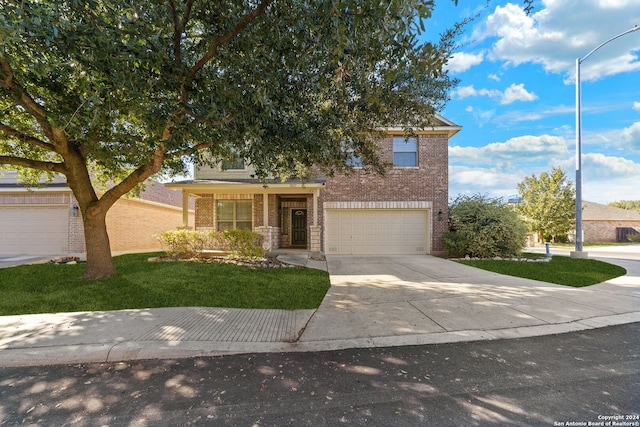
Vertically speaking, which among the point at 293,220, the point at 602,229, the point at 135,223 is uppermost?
the point at 293,220

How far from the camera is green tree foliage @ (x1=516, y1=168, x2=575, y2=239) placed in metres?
24.2

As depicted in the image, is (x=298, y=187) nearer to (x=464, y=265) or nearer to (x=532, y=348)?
(x=464, y=265)

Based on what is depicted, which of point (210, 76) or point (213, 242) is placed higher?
point (210, 76)

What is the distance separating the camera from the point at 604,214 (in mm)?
31281

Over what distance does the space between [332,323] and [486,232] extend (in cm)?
929

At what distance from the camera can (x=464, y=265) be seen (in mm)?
9922

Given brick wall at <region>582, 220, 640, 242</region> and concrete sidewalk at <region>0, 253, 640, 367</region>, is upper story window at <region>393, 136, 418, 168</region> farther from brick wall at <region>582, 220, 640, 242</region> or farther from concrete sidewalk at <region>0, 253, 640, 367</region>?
brick wall at <region>582, 220, 640, 242</region>

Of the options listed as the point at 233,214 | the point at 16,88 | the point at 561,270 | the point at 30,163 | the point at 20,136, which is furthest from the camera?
the point at 233,214

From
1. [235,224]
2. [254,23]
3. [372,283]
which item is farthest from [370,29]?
[235,224]

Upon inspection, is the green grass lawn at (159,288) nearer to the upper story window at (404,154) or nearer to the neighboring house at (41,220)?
the neighboring house at (41,220)

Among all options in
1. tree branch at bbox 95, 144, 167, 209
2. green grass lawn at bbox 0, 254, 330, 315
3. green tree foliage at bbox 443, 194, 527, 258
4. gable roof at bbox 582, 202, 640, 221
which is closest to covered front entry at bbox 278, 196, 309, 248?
green grass lawn at bbox 0, 254, 330, 315

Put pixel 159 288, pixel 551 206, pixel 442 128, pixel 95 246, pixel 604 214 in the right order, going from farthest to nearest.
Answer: pixel 604 214, pixel 551 206, pixel 442 128, pixel 95 246, pixel 159 288

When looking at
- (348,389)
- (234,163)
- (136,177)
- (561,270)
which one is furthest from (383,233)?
(348,389)

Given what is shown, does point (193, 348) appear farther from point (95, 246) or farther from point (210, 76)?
point (95, 246)
